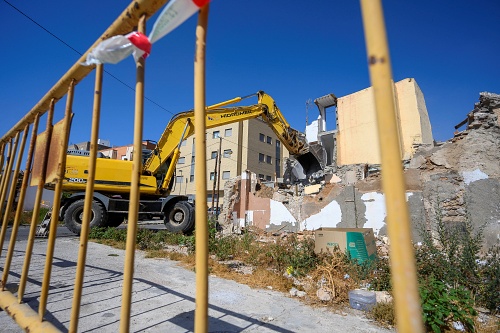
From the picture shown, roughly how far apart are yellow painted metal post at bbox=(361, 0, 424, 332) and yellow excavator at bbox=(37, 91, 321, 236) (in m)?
8.73

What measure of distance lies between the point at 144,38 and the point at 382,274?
13.8 feet

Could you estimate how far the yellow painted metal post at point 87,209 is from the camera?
118cm

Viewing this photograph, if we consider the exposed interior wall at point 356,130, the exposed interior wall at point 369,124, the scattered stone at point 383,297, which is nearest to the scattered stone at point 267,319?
the scattered stone at point 383,297

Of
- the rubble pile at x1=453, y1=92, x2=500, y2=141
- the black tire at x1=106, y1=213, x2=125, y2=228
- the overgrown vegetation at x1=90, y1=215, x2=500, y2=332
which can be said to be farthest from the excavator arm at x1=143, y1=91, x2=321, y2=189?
the rubble pile at x1=453, y1=92, x2=500, y2=141

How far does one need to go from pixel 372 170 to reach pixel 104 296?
1090cm

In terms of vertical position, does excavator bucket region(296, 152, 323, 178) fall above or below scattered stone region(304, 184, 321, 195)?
above

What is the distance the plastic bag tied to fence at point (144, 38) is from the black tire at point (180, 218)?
27.3 feet

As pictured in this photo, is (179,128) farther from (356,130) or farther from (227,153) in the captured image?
(227,153)

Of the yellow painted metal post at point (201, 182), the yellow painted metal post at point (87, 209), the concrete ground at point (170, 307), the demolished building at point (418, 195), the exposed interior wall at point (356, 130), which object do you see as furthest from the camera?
the exposed interior wall at point (356, 130)

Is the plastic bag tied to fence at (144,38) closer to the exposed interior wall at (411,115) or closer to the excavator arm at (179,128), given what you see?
the excavator arm at (179,128)

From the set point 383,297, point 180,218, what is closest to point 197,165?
point 383,297

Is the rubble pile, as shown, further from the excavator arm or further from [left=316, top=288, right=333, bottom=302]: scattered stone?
the excavator arm

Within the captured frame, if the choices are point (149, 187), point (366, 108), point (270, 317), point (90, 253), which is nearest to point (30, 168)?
point (270, 317)

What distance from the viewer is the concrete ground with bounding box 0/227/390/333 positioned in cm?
238
